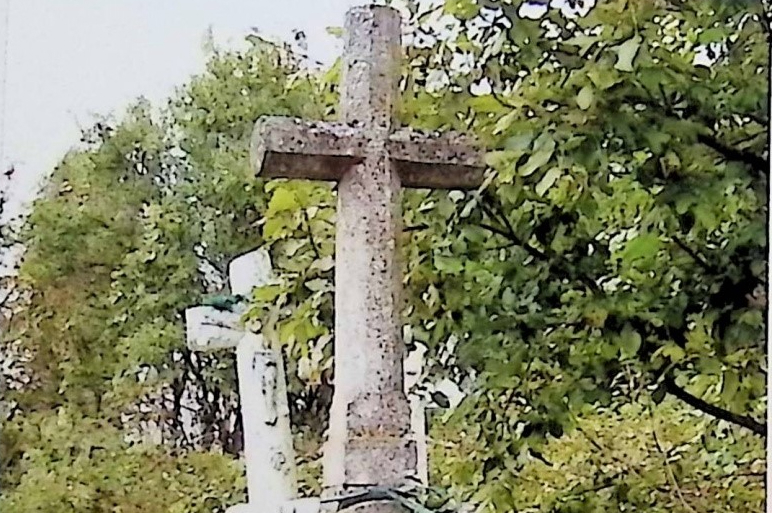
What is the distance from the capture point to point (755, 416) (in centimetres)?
97

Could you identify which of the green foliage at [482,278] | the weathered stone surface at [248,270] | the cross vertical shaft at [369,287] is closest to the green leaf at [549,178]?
the green foliage at [482,278]

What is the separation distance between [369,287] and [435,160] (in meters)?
0.12

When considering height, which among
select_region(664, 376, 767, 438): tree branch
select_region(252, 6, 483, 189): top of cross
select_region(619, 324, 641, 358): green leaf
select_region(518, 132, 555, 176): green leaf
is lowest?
select_region(664, 376, 767, 438): tree branch

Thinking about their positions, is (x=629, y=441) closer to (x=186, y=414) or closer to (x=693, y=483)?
(x=693, y=483)

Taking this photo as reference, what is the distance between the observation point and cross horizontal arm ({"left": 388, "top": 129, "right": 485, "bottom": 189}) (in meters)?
0.90

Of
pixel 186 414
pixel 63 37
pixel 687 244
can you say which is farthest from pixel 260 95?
pixel 687 244

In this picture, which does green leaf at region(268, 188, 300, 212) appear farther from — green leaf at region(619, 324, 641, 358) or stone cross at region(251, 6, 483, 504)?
green leaf at region(619, 324, 641, 358)

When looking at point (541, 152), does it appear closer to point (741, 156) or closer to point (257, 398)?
point (741, 156)

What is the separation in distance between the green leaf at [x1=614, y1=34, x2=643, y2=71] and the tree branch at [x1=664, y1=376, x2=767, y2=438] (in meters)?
0.28

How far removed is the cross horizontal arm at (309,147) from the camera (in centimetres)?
88

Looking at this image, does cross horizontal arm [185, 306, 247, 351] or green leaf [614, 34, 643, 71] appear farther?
cross horizontal arm [185, 306, 247, 351]

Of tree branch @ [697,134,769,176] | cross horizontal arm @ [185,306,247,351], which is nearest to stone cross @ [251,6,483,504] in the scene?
cross horizontal arm @ [185,306,247,351]

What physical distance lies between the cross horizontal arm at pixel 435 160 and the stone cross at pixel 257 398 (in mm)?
152

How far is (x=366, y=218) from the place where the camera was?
88 cm
